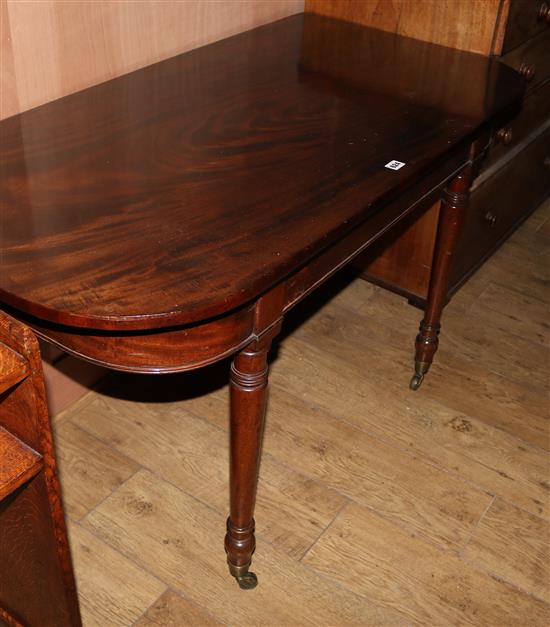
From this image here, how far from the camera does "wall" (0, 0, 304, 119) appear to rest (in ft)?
5.09

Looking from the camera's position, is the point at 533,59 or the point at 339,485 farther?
the point at 533,59

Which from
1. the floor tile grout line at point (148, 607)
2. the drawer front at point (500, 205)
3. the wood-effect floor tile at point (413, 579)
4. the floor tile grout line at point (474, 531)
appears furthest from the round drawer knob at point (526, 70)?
the floor tile grout line at point (148, 607)

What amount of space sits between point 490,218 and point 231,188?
135 centimetres

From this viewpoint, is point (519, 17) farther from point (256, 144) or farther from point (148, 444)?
point (148, 444)

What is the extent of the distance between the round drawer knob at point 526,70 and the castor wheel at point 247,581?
140 cm

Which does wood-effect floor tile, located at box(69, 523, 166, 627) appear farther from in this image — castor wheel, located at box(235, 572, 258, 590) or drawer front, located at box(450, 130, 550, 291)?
drawer front, located at box(450, 130, 550, 291)

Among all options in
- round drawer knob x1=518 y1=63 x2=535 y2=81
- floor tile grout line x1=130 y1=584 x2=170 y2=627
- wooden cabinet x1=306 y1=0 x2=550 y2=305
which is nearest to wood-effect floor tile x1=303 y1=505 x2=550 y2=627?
floor tile grout line x1=130 y1=584 x2=170 y2=627

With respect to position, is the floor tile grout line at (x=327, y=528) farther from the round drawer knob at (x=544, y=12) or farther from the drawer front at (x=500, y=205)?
the round drawer knob at (x=544, y=12)

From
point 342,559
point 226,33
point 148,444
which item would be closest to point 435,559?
point 342,559

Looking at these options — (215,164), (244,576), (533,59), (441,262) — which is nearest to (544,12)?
(533,59)

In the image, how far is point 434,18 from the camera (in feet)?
6.73

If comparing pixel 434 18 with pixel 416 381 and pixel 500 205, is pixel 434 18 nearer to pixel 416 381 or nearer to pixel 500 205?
pixel 500 205

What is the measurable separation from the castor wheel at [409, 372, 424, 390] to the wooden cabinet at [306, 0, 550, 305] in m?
0.36

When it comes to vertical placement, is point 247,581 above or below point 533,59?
below
